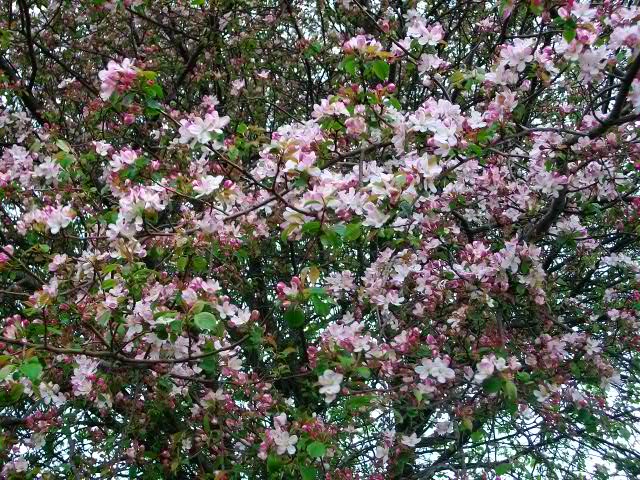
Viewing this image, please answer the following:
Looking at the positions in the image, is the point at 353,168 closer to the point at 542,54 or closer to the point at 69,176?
the point at 542,54

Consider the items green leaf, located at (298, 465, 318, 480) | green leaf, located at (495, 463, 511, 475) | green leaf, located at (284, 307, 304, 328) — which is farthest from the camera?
green leaf, located at (495, 463, 511, 475)

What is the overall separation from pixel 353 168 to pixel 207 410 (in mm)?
1266

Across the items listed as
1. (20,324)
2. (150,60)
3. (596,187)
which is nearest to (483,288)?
(596,187)

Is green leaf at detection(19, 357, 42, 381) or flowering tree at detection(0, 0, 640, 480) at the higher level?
flowering tree at detection(0, 0, 640, 480)

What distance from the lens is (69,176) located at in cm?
312

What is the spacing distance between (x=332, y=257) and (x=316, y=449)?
1461 mm

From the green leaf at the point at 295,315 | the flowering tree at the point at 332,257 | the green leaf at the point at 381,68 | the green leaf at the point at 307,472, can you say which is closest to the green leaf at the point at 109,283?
the flowering tree at the point at 332,257

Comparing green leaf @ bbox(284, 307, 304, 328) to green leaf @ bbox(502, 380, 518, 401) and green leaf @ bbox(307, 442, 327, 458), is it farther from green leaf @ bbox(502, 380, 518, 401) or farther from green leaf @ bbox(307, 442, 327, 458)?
green leaf @ bbox(502, 380, 518, 401)

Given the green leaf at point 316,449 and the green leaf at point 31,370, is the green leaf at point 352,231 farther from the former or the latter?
the green leaf at point 31,370

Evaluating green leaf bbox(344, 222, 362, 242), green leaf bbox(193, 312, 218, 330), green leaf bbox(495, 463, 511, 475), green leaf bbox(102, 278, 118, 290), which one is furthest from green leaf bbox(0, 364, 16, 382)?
green leaf bbox(495, 463, 511, 475)

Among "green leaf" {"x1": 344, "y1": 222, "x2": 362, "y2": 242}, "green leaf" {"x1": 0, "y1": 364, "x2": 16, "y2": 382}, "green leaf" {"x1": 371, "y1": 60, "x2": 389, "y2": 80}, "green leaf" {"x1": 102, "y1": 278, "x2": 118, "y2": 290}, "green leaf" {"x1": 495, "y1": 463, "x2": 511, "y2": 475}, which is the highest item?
"green leaf" {"x1": 371, "y1": 60, "x2": 389, "y2": 80}

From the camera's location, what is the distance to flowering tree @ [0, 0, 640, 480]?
2.33 metres

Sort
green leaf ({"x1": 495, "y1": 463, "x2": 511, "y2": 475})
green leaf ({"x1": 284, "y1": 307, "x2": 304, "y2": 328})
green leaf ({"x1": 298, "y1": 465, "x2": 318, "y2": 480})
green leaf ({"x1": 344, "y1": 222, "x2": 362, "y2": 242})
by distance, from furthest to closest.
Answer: green leaf ({"x1": 495, "y1": 463, "x2": 511, "y2": 475}) < green leaf ({"x1": 298, "y1": 465, "x2": 318, "y2": 480}) < green leaf ({"x1": 284, "y1": 307, "x2": 304, "y2": 328}) < green leaf ({"x1": 344, "y1": 222, "x2": 362, "y2": 242})

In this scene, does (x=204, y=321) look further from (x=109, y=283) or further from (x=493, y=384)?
(x=493, y=384)
